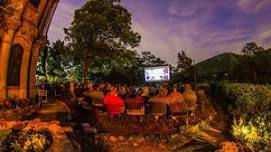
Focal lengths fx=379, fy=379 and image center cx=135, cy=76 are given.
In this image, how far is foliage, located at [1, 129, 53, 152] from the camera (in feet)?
32.4

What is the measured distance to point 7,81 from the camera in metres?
21.0

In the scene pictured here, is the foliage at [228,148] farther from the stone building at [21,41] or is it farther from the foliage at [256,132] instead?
the stone building at [21,41]

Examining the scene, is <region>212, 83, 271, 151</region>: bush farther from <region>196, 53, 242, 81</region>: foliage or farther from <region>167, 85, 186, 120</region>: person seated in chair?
<region>196, 53, 242, 81</region>: foliage

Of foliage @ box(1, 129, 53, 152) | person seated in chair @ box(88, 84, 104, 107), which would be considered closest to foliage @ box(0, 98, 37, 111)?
person seated in chair @ box(88, 84, 104, 107)

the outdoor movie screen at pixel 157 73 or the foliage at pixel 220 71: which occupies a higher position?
the foliage at pixel 220 71

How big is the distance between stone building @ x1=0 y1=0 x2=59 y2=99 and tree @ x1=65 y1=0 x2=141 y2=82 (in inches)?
693

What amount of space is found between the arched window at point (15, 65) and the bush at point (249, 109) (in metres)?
12.0

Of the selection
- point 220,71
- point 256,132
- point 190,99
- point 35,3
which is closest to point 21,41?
point 35,3

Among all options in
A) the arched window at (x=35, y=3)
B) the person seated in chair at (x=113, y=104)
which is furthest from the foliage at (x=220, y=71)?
the person seated in chair at (x=113, y=104)

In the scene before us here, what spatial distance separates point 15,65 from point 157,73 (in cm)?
2227

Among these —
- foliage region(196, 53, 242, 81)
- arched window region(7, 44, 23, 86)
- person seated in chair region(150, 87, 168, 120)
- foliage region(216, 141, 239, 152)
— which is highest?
foliage region(196, 53, 242, 81)

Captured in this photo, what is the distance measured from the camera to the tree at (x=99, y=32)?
4369 cm

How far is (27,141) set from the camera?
33.1 ft

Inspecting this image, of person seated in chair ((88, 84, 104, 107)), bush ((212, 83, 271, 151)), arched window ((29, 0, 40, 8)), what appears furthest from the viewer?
arched window ((29, 0, 40, 8))
